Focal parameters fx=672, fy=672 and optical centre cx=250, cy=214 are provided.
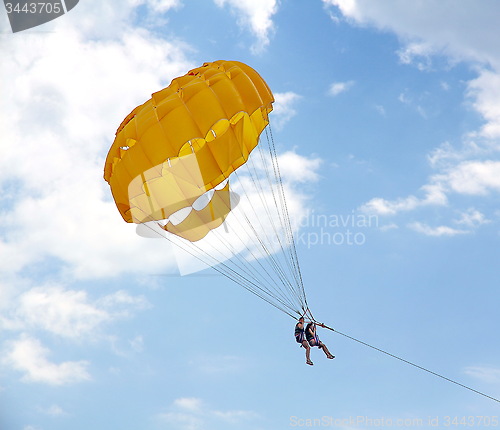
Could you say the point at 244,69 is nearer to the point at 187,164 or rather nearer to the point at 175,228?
the point at 187,164

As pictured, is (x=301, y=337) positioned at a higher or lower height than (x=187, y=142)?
lower

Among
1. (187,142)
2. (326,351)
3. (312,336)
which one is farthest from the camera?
(326,351)

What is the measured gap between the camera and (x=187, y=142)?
1645 cm

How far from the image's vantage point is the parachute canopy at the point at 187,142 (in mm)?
16000

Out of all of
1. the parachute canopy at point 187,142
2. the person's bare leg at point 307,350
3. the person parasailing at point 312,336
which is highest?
the parachute canopy at point 187,142

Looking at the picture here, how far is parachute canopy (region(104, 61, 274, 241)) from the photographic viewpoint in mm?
16000

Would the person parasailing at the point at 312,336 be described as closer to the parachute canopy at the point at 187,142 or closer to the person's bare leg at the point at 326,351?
the person's bare leg at the point at 326,351

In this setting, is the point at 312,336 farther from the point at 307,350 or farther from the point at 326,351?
the point at 326,351

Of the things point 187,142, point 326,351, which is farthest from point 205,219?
point 326,351

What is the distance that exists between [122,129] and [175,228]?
360 cm

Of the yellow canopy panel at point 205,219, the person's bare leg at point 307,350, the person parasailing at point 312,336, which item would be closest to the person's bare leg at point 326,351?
the person parasailing at point 312,336

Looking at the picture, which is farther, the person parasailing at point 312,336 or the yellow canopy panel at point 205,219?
the yellow canopy panel at point 205,219

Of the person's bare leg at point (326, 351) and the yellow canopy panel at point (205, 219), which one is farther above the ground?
the yellow canopy panel at point (205, 219)

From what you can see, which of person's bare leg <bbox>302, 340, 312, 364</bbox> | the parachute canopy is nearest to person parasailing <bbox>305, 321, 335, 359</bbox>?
person's bare leg <bbox>302, 340, 312, 364</bbox>
